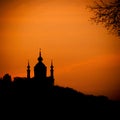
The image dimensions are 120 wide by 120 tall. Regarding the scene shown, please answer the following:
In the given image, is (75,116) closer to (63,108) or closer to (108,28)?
(63,108)

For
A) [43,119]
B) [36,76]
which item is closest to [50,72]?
[36,76]

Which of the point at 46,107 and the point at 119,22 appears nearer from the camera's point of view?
the point at 119,22

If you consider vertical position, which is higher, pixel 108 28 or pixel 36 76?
pixel 108 28

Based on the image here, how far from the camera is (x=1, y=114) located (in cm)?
2044

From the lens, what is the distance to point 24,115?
20.7 metres

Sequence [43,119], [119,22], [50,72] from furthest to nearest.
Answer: [50,72]
[43,119]
[119,22]

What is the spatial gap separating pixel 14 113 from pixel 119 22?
8.93 metres

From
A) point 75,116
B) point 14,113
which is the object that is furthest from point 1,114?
point 75,116

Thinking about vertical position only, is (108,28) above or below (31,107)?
above

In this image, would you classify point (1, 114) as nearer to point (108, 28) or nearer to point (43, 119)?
point (43, 119)

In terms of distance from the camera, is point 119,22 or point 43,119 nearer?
point 119,22

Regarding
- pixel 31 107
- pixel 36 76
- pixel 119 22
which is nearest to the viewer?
pixel 119 22

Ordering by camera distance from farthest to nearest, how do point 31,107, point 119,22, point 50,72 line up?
point 50,72
point 31,107
point 119,22

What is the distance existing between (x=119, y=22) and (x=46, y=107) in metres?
10.6
